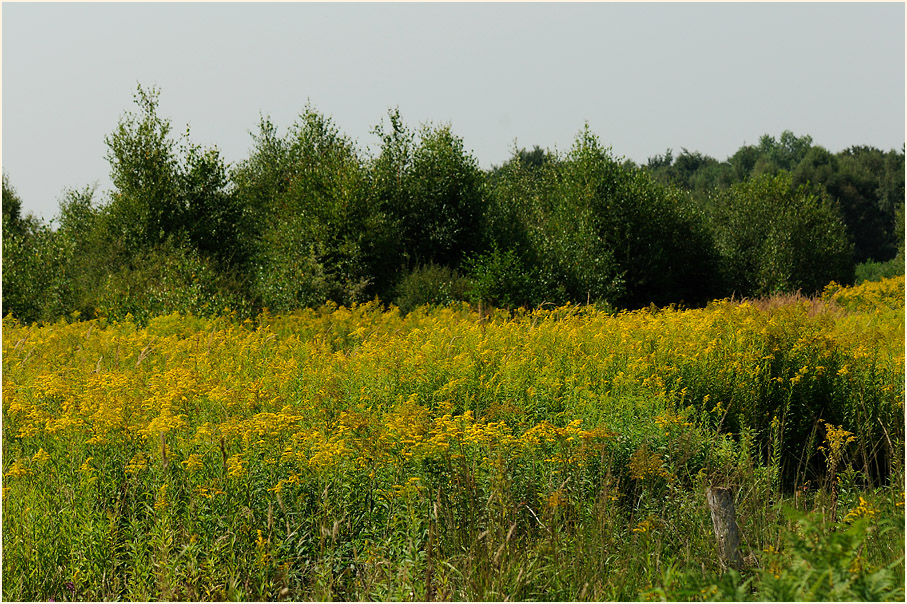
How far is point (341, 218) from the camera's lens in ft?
57.6

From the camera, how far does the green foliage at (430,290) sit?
16.2 m

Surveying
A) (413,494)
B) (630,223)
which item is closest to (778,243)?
(630,223)

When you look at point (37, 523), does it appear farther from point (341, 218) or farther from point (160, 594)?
point (341, 218)

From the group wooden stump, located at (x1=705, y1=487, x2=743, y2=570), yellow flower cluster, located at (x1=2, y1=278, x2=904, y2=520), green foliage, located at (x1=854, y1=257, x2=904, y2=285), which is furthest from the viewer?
green foliage, located at (x1=854, y1=257, x2=904, y2=285)

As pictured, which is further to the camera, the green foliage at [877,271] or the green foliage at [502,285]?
the green foliage at [877,271]

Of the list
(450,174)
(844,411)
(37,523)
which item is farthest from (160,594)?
(450,174)

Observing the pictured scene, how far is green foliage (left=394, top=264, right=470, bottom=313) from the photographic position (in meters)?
16.2

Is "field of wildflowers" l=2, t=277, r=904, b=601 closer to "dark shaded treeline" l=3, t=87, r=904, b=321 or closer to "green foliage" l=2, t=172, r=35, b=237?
"dark shaded treeline" l=3, t=87, r=904, b=321

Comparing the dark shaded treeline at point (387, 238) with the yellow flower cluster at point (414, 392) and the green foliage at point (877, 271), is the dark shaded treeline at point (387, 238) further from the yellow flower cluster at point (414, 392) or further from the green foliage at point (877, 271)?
the green foliage at point (877, 271)

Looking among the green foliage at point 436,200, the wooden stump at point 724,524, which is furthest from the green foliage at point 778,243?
the wooden stump at point 724,524

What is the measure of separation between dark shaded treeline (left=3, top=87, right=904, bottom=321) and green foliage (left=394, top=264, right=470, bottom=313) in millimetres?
39

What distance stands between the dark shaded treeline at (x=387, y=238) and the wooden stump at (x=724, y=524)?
1095cm

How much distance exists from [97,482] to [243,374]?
110 inches

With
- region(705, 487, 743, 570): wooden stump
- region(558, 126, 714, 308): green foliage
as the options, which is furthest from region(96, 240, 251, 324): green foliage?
region(705, 487, 743, 570): wooden stump
